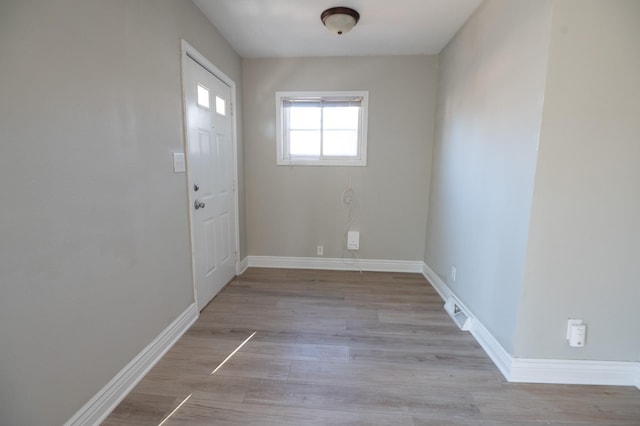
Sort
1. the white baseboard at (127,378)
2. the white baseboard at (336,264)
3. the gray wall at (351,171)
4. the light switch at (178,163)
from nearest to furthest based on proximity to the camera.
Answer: the white baseboard at (127,378) → the light switch at (178,163) → the gray wall at (351,171) → the white baseboard at (336,264)

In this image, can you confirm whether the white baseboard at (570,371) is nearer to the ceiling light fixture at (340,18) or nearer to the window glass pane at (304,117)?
the ceiling light fixture at (340,18)

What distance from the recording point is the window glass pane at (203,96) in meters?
2.23

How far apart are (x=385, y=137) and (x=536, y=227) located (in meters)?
1.98

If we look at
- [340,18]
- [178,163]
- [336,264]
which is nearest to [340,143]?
[340,18]

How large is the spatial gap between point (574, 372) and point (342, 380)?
137 centimetres

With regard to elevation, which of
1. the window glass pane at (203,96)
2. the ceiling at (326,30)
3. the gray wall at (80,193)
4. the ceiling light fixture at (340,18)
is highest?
the ceiling at (326,30)

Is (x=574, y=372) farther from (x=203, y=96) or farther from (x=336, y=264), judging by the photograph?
(x=203, y=96)

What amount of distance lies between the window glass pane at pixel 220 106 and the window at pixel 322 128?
25.5 inches

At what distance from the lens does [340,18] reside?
2.13 metres

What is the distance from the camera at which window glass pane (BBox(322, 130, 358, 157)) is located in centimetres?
318

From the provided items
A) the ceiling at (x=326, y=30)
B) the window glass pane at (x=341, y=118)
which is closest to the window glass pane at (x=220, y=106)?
the ceiling at (x=326, y=30)

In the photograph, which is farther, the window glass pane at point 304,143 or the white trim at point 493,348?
the window glass pane at point 304,143

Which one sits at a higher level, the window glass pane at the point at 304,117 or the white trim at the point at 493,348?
the window glass pane at the point at 304,117

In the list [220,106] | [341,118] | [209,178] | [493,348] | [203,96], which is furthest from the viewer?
[341,118]
